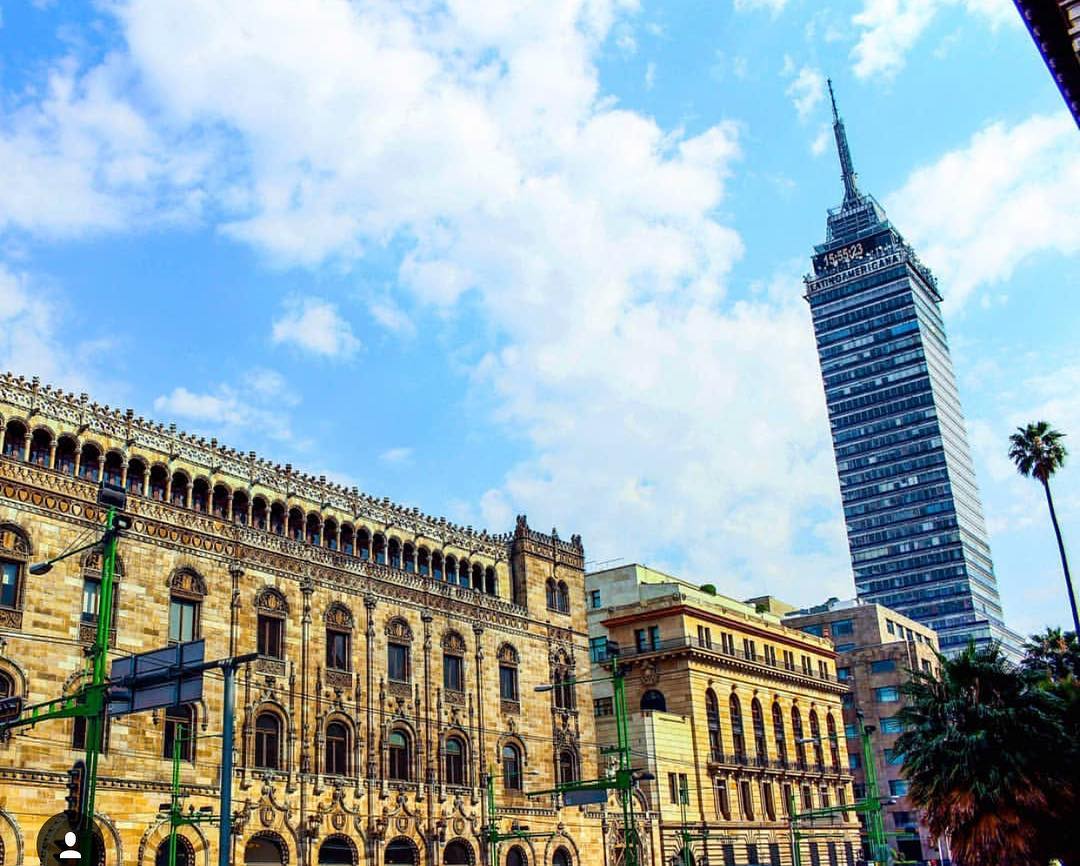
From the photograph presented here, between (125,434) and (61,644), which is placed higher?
(125,434)

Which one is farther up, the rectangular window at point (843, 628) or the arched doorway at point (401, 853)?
the rectangular window at point (843, 628)

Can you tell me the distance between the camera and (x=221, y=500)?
51.3 meters

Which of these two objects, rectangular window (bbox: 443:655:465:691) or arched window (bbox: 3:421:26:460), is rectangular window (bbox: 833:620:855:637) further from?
arched window (bbox: 3:421:26:460)

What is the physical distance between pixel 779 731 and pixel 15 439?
60.6 metres

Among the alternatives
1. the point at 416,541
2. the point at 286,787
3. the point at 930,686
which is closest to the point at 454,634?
the point at 416,541

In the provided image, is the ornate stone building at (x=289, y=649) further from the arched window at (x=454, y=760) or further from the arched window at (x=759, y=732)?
the arched window at (x=759, y=732)

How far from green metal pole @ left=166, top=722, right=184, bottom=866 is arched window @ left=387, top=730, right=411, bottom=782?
12.7 meters

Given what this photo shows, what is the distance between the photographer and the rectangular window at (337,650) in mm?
52719

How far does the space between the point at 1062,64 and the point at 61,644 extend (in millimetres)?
37708

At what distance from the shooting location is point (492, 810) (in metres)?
57.2

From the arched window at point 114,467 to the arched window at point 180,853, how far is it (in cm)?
1460

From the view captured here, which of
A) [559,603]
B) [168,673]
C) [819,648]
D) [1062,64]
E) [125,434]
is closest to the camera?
[1062,64]

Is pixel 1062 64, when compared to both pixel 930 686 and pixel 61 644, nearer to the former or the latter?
pixel 930 686

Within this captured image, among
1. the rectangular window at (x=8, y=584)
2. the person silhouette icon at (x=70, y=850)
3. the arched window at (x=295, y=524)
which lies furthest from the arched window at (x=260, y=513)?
the person silhouette icon at (x=70, y=850)
